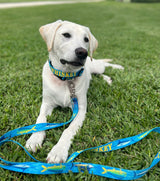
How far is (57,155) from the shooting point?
1716mm

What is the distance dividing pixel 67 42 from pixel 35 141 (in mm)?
1423

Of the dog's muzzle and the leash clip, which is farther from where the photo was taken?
the leash clip

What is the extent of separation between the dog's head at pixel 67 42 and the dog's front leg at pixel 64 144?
2.72 ft

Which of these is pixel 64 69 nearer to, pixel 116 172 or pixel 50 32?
pixel 50 32

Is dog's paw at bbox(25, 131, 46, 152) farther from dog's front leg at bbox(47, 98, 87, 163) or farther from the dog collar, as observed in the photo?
the dog collar

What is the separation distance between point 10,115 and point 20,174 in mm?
1107

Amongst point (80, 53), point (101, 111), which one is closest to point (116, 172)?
point (101, 111)

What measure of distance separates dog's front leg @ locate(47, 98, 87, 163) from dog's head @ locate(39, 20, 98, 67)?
83 centimetres

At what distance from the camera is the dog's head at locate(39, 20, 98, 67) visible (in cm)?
208

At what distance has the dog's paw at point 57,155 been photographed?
5.54 ft

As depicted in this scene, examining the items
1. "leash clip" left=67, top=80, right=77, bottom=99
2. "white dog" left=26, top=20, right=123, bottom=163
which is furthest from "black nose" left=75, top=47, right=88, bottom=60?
"leash clip" left=67, top=80, right=77, bottom=99

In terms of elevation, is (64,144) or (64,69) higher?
(64,69)

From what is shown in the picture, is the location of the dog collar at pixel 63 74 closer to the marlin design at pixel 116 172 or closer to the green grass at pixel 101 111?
the green grass at pixel 101 111

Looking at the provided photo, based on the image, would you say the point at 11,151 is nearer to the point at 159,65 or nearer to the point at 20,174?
the point at 20,174
